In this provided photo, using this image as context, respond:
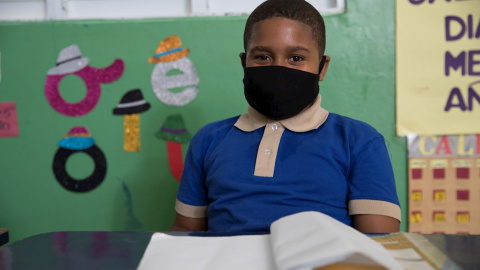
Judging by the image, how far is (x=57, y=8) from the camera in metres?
1.22

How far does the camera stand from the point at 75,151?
1240 millimetres

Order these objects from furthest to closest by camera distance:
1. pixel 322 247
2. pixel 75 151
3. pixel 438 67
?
pixel 75 151 < pixel 438 67 < pixel 322 247

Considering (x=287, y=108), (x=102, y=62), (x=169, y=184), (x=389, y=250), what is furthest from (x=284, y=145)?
(x=102, y=62)

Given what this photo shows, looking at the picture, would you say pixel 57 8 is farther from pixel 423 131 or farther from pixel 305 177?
pixel 423 131

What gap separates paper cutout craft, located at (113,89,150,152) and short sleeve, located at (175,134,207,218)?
1.23ft

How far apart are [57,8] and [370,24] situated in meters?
0.90

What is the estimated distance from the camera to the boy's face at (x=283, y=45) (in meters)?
0.83

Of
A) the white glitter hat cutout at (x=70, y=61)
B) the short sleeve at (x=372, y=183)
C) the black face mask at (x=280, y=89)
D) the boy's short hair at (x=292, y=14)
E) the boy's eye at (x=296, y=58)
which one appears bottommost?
the short sleeve at (x=372, y=183)

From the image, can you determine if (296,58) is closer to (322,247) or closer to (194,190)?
(194,190)

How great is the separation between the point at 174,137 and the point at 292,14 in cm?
54

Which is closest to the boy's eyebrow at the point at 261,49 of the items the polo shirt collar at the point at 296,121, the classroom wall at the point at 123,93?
the polo shirt collar at the point at 296,121

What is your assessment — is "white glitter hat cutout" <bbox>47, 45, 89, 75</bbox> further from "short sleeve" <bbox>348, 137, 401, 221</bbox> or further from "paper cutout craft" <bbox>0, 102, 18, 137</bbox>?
"short sleeve" <bbox>348, 137, 401, 221</bbox>

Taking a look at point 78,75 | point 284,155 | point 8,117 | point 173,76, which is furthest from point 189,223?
point 8,117

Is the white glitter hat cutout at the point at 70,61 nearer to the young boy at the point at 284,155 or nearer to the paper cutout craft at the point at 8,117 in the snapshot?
the paper cutout craft at the point at 8,117
